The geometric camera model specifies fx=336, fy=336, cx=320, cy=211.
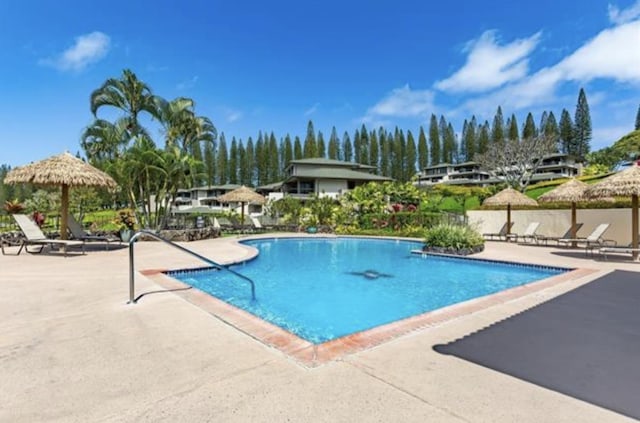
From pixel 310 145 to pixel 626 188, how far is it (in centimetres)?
5140

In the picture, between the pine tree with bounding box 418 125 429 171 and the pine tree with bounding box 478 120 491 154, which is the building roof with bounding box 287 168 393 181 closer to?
the pine tree with bounding box 418 125 429 171

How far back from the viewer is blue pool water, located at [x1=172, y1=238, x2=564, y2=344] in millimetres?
6074

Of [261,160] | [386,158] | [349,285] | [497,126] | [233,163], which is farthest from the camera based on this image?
[233,163]

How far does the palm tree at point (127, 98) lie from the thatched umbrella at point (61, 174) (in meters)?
6.43

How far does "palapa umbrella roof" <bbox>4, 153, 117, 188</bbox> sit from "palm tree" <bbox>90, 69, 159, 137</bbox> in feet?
21.4

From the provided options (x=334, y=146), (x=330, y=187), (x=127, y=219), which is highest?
(x=334, y=146)

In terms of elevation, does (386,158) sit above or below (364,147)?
below

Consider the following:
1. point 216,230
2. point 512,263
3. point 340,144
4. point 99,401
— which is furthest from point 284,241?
point 340,144

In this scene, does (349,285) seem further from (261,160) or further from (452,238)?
(261,160)

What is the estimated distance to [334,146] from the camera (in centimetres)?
6212

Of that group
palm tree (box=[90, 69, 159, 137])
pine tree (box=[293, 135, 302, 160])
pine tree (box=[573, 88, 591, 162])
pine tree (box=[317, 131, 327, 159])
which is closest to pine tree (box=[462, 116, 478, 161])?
pine tree (box=[573, 88, 591, 162])

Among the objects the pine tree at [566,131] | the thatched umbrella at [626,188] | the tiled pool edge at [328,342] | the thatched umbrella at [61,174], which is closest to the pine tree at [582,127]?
the pine tree at [566,131]

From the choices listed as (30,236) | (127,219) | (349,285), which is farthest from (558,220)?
(127,219)

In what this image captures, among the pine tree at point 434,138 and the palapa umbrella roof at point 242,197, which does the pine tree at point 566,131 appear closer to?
the pine tree at point 434,138
